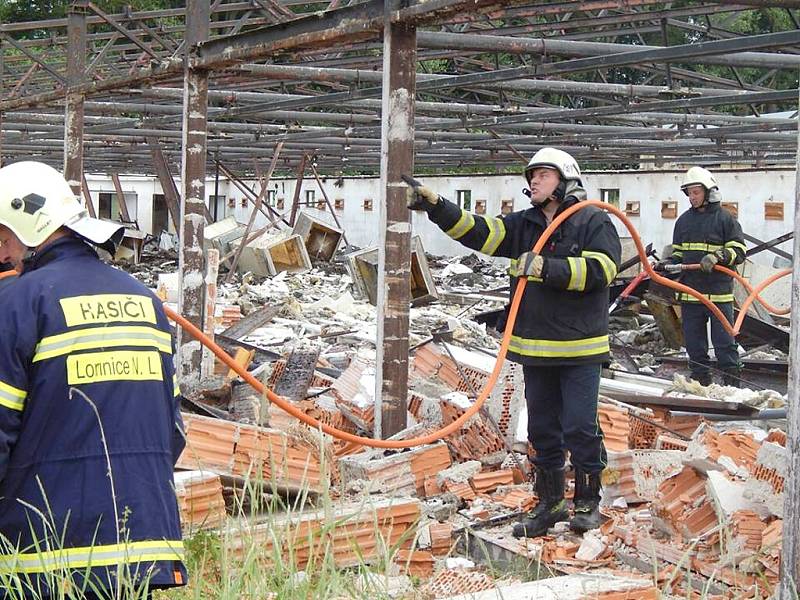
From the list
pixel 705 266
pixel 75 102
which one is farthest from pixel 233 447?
pixel 75 102

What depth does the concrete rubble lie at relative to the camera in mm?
4332

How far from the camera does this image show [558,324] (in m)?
6.18

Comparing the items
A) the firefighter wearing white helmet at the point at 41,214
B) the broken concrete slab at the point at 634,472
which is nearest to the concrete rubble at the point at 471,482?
the broken concrete slab at the point at 634,472

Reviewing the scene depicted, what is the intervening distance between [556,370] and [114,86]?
7989mm

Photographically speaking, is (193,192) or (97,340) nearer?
(97,340)

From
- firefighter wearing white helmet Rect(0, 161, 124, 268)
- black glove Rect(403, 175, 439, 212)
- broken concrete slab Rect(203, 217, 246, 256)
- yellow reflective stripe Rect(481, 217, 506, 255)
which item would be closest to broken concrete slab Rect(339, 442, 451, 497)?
yellow reflective stripe Rect(481, 217, 506, 255)

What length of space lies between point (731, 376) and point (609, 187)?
16941 mm

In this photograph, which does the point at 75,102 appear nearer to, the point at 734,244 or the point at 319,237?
the point at 734,244

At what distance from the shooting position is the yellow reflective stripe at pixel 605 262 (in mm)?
6062

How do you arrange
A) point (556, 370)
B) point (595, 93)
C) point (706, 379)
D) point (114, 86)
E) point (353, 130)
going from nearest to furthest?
1. point (556, 370)
2. point (706, 379)
3. point (114, 86)
4. point (595, 93)
5. point (353, 130)

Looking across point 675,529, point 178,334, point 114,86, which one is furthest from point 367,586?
point 114,86

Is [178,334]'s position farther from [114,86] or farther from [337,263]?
[337,263]

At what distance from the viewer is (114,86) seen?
12.5m

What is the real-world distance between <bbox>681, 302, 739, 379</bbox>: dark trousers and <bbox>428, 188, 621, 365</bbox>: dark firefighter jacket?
5024 millimetres
